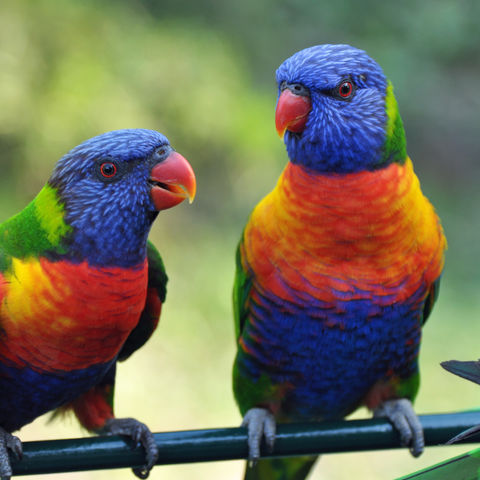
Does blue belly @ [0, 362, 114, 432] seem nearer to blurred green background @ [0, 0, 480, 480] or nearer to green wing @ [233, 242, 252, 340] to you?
green wing @ [233, 242, 252, 340]

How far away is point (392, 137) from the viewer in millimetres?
1723

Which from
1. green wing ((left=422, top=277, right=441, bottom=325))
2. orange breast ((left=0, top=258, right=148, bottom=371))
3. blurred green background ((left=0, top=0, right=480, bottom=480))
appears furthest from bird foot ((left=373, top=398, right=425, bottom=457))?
blurred green background ((left=0, top=0, right=480, bottom=480))

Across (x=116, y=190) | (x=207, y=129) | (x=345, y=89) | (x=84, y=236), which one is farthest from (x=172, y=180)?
(x=207, y=129)

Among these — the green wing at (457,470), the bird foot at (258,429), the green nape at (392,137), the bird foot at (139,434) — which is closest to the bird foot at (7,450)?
the bird foot at (139,434)

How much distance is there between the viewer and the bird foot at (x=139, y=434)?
4.87ft

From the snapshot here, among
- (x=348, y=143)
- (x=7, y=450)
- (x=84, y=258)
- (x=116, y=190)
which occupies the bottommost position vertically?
(x=7, y=450)

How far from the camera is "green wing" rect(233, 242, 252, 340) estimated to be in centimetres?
189

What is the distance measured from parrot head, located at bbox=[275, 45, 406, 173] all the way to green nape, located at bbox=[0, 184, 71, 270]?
561 millimetres

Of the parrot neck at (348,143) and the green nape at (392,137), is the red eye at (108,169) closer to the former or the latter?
Answer: the parrot neck at (348,143)

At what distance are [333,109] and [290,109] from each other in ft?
0.35

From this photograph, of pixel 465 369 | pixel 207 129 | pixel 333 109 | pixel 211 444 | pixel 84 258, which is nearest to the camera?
pixel 465 369

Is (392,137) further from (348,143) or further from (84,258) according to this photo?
(84,258)

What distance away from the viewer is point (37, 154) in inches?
182

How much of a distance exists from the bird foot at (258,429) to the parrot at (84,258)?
0.73ft
